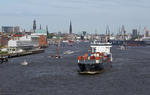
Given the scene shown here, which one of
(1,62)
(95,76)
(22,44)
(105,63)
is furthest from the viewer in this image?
(22,44)

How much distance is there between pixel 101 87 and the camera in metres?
49.5

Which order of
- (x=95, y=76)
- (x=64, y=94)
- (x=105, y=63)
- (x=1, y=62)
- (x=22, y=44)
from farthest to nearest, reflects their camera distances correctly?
(x=22, y=44)
(x=1, y=62)
(x=105, y=63)
(x=95, y=76)
(x=64, y=94)

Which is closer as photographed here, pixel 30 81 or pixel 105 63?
pixel 30 81

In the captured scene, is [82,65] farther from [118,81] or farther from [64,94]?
[64,94]

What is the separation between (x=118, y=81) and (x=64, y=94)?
1410cm

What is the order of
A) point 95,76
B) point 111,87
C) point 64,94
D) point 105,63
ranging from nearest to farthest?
point 64,94 < point 111,87 < point 95,76 < point 105,63

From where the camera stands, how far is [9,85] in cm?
5031

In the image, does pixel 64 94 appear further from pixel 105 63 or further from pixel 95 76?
pixel 105 63

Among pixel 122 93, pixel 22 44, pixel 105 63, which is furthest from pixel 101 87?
pixel 22 44

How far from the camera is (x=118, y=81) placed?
55.2 m

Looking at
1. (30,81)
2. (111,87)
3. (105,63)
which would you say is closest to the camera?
(111,87)

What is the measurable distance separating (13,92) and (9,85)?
5758 millimetres

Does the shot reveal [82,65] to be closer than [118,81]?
No

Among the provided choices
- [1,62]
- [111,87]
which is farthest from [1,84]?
[1,62]
